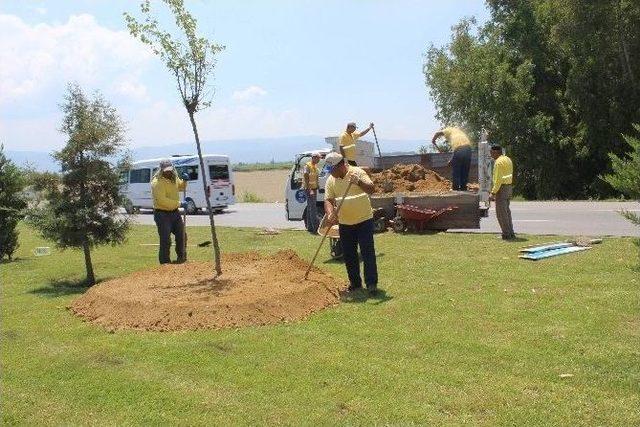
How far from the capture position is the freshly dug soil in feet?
25.1

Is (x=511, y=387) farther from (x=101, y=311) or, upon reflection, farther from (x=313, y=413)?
(x=101, y=311)

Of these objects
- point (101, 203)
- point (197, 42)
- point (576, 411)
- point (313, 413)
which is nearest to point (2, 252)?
point (101, 203)

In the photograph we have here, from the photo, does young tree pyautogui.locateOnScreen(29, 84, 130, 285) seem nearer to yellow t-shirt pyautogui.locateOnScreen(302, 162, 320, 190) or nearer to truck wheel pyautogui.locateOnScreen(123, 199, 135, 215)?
truck wheel pyautogui.locateOnScreen(123, 199, 135, 215)

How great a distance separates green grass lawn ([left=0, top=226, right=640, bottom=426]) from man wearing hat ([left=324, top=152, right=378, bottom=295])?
493mm

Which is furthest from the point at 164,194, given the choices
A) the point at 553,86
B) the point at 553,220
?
the point at 553,86

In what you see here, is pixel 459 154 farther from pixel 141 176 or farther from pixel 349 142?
pixel 141 176

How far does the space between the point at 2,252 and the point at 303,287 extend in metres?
9.02

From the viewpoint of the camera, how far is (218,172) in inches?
1103

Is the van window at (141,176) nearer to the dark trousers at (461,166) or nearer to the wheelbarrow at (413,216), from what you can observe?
the wheelbarrow at (413,216)

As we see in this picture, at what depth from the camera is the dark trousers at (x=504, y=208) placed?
12.8 meters

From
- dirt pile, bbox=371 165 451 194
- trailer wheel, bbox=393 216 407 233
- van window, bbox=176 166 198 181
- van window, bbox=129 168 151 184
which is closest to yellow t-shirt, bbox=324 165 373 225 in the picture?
trailer wheel, bbox=393 216 407 233

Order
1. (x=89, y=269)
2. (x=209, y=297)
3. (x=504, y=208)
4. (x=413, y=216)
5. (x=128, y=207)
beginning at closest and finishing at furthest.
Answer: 1. (x=209, y=297)
2. (x=128, y=207)
3. (x=89, y=269)
4. (x=504, y=208)
5. (x=413, y=216)

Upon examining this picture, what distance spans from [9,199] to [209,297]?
7783 mm

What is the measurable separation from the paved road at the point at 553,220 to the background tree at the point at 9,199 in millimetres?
2451
